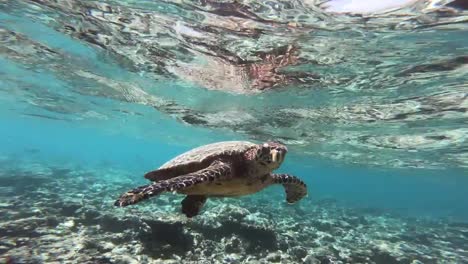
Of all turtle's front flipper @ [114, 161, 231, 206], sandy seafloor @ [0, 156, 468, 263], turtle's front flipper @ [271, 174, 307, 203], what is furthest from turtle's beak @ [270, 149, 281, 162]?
sandy seafloor @ [0, 156, 468, 263]

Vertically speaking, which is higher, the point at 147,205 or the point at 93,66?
the point at 93,66

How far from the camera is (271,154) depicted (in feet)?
21.3

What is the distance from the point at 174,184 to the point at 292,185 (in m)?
4.26

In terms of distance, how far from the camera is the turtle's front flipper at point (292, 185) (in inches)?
313

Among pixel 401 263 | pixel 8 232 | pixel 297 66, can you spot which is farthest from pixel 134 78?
pixel 401 263

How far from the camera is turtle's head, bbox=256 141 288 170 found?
21.2 feet

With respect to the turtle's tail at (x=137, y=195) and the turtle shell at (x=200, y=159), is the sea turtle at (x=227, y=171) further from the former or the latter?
the turtle's tail at (x=137, y=195)

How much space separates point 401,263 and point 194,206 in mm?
7723

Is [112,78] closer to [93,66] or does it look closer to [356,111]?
[93,66]

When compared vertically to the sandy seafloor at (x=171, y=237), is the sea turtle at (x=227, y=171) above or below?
above

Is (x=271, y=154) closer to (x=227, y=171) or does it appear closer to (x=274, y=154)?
(x=274, y=154)

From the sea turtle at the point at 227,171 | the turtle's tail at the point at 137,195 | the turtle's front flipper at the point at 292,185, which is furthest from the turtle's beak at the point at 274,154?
the turtle's tail at the point at 137,195

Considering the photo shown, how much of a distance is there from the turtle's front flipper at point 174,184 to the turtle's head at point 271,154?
744 millimetres

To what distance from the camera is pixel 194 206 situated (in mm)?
8359
